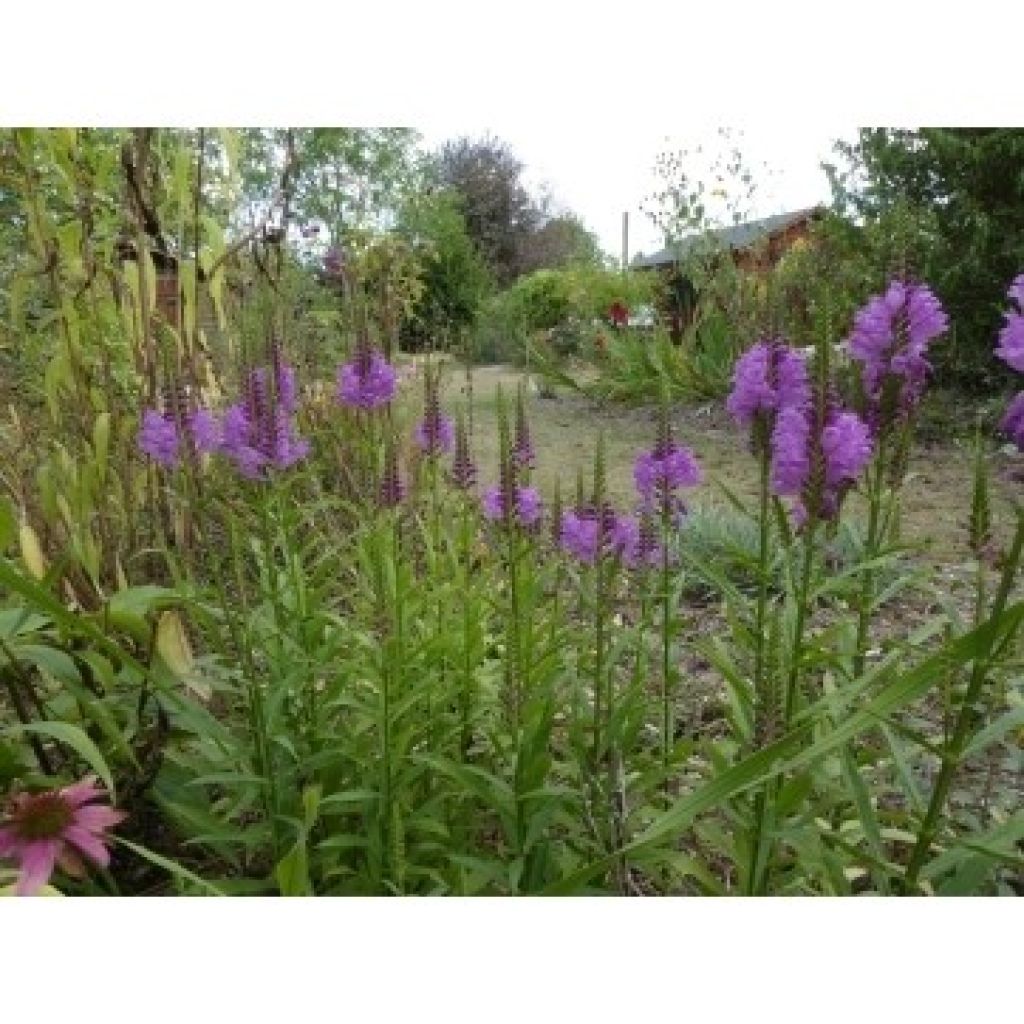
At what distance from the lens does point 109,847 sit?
117 centimetres

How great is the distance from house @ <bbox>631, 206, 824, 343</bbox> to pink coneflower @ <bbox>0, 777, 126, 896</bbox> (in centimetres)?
321

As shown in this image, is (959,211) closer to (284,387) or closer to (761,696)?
(284,387)

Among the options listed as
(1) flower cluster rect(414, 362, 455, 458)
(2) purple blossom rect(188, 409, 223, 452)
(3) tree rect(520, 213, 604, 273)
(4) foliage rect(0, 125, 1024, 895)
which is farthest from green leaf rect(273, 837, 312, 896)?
(3) tree rect(520, 213, 604, 273)

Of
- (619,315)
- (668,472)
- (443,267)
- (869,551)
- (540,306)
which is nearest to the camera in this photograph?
(869,551)

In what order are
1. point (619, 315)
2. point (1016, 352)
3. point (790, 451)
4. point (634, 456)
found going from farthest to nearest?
1. point (619, 315)
2. point (634, 456)
3. point (790, 451)
4. point (1016, 352)

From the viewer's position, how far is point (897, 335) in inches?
41.0

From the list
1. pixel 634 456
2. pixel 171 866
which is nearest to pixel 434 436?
pixel 171 866

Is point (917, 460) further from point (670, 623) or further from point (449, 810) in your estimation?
point (449, 810)

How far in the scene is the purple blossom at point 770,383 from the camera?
3.20 feet

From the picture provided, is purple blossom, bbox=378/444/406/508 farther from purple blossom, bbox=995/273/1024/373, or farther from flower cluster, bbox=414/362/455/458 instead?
purple blossom, bbox=995/273/1024/373

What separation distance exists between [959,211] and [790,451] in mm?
2564

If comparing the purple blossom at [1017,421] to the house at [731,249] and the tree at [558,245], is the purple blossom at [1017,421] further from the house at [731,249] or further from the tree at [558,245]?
the house at [731,249]

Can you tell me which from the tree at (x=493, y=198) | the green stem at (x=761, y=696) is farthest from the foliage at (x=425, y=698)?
the tree at (x=493, y=198)

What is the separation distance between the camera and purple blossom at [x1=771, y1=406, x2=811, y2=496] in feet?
3.10
